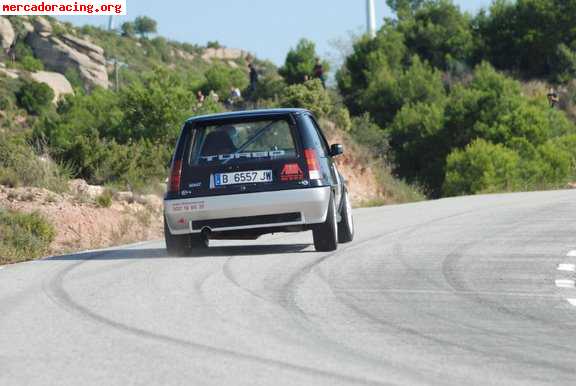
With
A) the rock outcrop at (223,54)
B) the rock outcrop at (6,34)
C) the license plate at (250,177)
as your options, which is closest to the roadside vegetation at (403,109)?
the license plate at (250,177)

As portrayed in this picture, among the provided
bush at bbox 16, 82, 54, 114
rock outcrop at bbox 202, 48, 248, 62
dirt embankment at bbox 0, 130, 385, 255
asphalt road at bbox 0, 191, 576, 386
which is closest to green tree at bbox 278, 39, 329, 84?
bush at bbox 16, 82, 54, 114

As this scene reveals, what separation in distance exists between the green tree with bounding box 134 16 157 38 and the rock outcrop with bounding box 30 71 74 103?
214 ft

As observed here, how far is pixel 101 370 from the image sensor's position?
6719mm

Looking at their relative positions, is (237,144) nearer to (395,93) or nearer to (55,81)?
(395,93)

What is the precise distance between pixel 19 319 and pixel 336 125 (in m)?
38.0

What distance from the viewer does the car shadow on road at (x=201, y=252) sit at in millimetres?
14055

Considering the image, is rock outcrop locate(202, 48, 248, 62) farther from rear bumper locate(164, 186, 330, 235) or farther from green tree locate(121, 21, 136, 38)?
rear bumper locate(164, 186, 330, 235)

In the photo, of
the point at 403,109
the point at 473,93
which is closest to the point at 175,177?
the point at 473,93

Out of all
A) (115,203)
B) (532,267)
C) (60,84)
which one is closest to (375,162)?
(115,203)

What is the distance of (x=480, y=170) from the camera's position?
165 ft

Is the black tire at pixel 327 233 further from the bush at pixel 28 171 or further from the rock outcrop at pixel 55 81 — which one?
the rock outcrop at pixel 55 81

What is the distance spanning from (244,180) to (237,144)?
1.60ft

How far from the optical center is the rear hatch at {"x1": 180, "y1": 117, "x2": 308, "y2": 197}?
1333 centimetres

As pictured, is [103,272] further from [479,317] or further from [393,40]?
[393,40]
